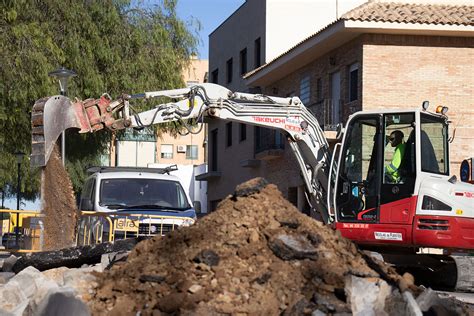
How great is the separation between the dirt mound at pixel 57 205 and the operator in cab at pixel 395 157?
463 cm

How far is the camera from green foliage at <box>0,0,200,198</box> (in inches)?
920

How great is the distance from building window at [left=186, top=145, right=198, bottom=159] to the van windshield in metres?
63.3

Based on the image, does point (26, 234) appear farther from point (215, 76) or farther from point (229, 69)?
point (215, 76)

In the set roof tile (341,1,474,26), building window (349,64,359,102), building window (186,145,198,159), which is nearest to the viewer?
roof tile (341,1,474,26)

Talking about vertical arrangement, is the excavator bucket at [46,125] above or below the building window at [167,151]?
above

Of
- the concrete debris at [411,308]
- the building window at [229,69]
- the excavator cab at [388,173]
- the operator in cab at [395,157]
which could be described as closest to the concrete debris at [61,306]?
the concrete debris at [411,308]

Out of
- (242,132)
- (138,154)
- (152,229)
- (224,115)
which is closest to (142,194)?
(152,229)

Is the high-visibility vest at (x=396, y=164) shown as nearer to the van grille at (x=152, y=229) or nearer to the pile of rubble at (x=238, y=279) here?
the van grille at (x=152, y=229)

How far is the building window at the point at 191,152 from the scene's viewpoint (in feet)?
264

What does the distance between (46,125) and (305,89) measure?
64.9 ft

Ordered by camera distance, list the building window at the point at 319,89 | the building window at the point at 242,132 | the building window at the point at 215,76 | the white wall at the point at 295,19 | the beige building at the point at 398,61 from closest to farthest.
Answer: the beige building at the point at 398,61 < the building window at the point at 319,89 < the white wall at the point at 295,19 < the building window at the point at 242,132 < the building window at the point at 215,76

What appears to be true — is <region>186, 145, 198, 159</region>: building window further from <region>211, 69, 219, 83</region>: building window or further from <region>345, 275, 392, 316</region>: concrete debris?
<region>345, 275, 392, 316</region>: concrete debris

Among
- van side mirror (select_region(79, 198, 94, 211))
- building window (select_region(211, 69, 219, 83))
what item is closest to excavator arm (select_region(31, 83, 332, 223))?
van side mirror (select_region(79, 198, 94, 211))

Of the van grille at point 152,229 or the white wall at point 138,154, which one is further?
the white wall at point 138,154
